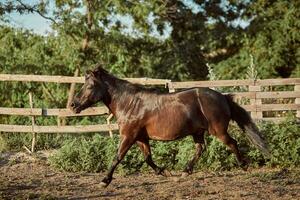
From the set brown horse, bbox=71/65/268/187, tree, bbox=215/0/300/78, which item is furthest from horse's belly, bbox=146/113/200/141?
tree, bbox=215/0/300/78

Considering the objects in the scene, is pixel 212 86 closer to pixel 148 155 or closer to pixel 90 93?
pixel 148 155

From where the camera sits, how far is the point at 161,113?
333 inches

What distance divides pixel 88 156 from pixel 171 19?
11181mm

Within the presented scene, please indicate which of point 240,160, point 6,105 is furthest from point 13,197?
point 6,105

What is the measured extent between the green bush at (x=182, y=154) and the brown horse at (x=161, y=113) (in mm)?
1242

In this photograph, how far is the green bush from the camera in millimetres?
9922

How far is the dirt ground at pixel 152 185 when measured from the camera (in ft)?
24.9

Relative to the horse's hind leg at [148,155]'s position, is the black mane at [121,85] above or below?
above

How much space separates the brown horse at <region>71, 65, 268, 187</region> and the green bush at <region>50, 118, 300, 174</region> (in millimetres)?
1242

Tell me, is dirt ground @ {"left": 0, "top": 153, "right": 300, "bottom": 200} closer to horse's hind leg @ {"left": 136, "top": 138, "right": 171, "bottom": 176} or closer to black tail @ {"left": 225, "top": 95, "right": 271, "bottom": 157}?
horse's hind leg @ {"left": 136, "top": 138, "right": 171, "bottom": 176}

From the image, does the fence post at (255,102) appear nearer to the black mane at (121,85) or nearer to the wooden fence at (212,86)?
the wooden fence at (212,86)

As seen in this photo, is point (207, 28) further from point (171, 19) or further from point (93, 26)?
point (93, 26)

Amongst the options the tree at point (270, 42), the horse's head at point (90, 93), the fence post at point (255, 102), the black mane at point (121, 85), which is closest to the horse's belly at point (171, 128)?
the black mane at point (121, 85)

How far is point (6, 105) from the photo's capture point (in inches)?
614
